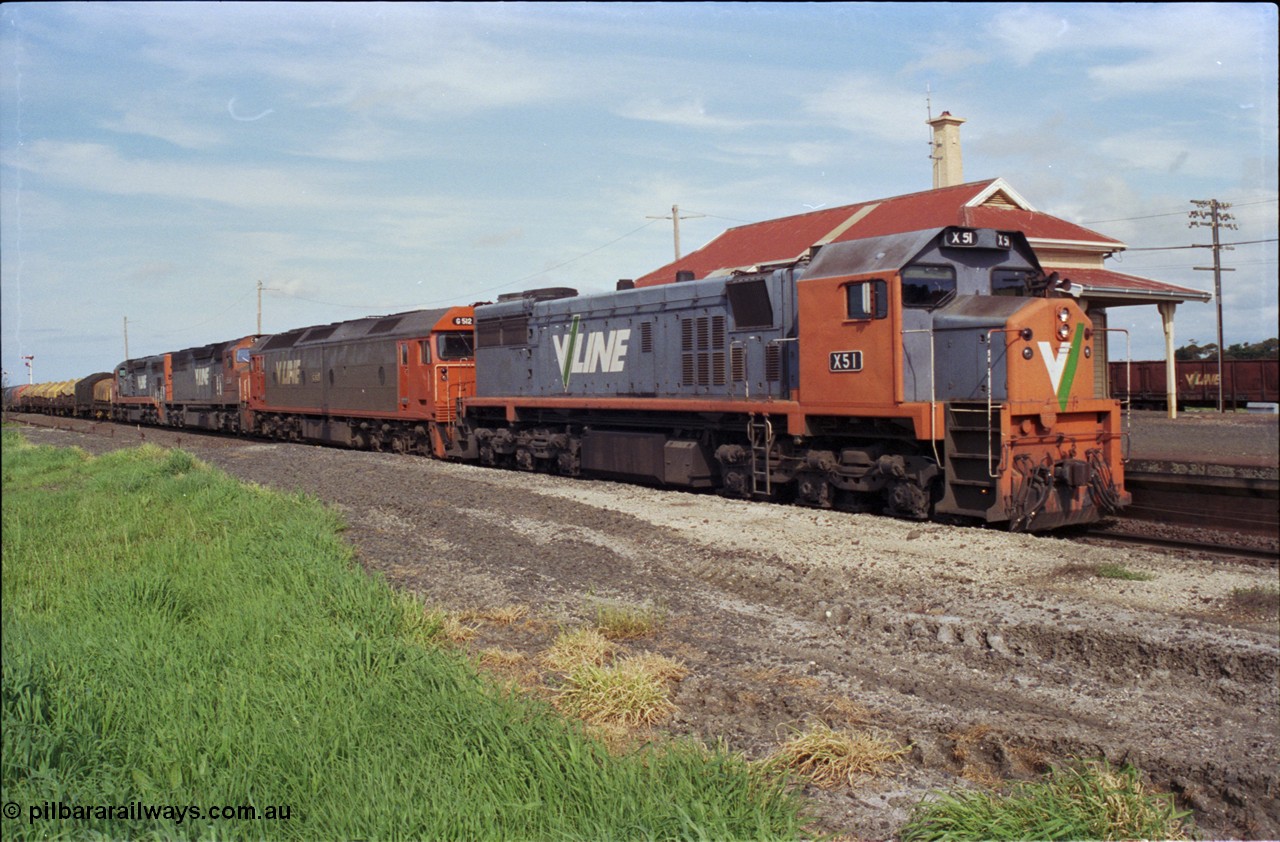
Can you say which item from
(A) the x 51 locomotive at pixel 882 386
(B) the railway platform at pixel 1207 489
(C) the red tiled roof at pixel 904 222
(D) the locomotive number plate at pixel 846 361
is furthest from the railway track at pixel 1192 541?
(C) the red tiled roof at pixel 904 222

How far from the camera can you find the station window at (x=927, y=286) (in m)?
12.6

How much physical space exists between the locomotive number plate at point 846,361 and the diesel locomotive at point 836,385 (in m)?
0.02

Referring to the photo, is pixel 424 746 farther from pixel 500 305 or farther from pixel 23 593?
pixel 500 305

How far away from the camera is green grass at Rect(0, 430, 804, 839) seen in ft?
13.1

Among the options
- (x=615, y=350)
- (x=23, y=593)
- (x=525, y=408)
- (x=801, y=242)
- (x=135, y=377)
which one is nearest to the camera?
(x=23, y=593)

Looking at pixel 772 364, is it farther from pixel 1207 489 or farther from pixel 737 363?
pixel 1207 489

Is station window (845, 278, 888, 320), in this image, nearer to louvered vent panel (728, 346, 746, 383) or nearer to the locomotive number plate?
the locomotive number plate

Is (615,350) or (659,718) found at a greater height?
(615,350)

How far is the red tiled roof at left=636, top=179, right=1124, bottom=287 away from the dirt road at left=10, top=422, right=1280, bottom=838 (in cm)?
1526

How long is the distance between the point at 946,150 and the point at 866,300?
25.4 metres

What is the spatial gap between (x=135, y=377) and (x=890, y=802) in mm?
53753

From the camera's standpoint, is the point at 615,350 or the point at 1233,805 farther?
the point at 615,350

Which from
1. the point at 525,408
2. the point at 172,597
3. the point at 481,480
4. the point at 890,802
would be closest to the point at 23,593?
the point at 172,597

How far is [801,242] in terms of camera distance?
30453 mm
